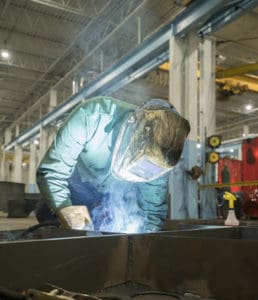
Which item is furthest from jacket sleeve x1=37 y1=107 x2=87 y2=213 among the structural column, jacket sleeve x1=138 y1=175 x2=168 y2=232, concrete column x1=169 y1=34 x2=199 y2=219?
the structural column

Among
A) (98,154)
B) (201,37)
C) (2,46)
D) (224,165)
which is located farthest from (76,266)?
(2,46)

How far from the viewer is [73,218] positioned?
1797mm

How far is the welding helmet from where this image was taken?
1.52 meters

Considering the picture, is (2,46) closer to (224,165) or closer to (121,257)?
(224,165)

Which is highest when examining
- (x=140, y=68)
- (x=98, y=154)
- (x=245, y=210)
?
(x=140, y=68)

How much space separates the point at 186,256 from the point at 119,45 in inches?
268

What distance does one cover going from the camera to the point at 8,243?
95 cm

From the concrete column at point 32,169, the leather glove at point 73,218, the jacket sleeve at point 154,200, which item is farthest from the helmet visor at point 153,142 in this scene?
the concrete column at point 32,169

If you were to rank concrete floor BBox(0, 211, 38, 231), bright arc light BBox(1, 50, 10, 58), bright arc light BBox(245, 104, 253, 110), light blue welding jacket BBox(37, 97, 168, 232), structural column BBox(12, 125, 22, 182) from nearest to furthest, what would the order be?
light blue welding jacket BBox(37, 97, 168, 232) → concrete floor BBox(0, 211, 38, 231) → bright arc light BBox(1, 50, 10, 58) → bright arc light BBox(245, 104, 253, 110) → structural column BBox(12, 125, 22, 182)

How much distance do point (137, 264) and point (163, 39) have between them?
412 cm

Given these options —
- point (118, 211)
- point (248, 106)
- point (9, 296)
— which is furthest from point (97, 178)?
point (248, 106)

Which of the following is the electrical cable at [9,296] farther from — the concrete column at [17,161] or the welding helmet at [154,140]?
the concrete column at [17,161]

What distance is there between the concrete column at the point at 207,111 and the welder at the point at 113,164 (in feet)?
8.18

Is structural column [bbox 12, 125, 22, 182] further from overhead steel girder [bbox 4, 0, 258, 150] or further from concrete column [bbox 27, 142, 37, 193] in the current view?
overhead steel girder [bbox 4, 0, 258, 150]
